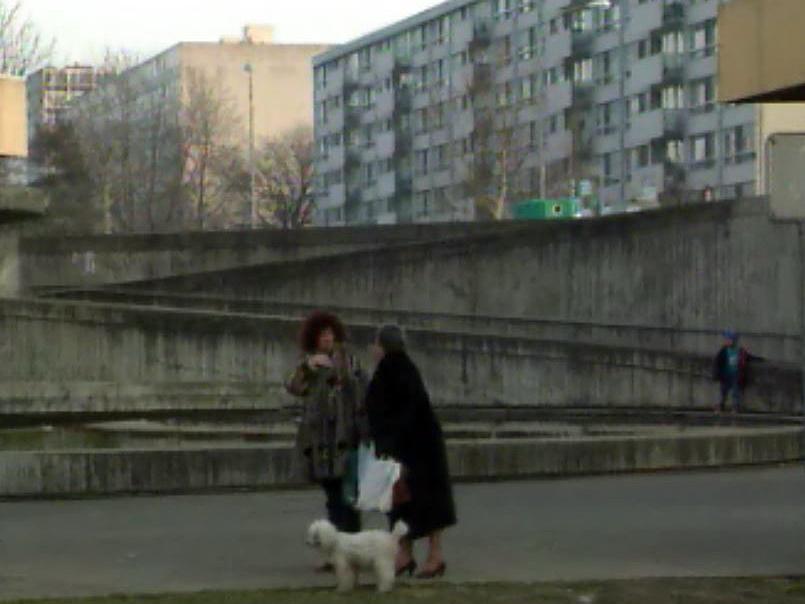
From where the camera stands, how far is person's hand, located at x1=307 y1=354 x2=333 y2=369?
13.7 metres

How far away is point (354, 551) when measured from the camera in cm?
1258

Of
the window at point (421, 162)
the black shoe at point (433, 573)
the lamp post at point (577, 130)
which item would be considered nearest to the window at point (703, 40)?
the lamp post at point (577, 130)

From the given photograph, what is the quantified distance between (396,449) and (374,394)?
366mm

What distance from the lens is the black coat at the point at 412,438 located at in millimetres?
13469

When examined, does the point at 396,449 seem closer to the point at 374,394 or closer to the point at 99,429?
the point at 374,394

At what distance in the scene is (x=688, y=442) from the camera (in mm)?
21766

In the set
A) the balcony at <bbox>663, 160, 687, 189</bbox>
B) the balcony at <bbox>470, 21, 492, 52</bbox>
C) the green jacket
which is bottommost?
the green jacket

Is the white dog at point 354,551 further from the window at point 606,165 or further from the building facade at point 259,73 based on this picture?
A: the building facade at point 259,73

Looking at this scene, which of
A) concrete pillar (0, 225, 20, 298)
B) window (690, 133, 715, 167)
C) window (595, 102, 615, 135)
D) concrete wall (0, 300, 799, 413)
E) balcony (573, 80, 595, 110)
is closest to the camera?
concrete wall (0, 300, 799, 413)

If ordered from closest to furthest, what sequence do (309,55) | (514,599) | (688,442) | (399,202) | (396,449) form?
(514,599)
(396,449)
(688,442)
(399,202)
(309,55)

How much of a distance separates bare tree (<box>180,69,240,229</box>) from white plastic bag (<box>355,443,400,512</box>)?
78.7 meters

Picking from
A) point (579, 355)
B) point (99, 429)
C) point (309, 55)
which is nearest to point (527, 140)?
point (309, 55)

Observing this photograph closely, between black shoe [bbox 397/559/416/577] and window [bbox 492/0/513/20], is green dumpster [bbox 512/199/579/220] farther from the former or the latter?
black shoe [bbox 397/559/416/577]

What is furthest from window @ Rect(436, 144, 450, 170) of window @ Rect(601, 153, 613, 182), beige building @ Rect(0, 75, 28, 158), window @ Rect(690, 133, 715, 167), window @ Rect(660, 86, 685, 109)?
beige building @ Rect(0, 75, 28, 158)
